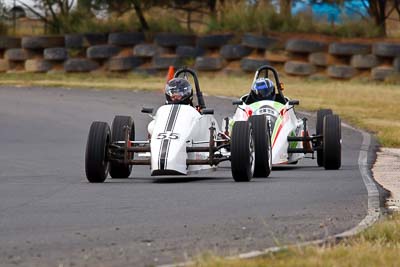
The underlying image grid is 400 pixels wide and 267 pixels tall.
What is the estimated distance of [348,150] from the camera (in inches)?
837

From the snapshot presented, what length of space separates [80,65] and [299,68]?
7224 millimetres

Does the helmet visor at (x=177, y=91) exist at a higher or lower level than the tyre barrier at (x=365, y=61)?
higher

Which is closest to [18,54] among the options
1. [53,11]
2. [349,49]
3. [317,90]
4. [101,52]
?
[101,52]

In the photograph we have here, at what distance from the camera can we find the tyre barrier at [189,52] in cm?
4109

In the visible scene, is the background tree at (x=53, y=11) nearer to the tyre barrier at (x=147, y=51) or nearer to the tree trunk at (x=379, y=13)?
the tyre barrier at (x=147, y=51)

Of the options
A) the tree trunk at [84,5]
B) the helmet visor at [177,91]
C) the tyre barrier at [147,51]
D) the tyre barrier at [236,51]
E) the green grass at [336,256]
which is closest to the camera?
the green grass at [336,256]

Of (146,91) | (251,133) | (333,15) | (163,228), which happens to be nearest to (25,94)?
(146,91)

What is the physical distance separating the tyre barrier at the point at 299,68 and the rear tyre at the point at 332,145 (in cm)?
2215

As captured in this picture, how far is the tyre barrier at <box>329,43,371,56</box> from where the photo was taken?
38.5 meters

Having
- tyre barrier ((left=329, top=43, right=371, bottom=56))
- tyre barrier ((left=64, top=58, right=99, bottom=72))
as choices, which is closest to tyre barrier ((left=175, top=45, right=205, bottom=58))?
tyre barrier ((left=64, top=58, right=99, bottom=72))

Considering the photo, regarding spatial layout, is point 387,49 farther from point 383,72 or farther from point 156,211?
point 156,211

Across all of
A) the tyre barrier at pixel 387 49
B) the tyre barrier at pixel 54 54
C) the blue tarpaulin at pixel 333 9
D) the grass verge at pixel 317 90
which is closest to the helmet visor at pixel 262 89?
the grass verge at pixel 317 90

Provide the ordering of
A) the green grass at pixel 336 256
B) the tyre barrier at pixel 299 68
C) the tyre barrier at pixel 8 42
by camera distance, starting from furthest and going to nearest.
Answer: the tyre barrier at pixel 8 42
the tyre barrier at pixel 299 68
the green grass at pixel 336 256

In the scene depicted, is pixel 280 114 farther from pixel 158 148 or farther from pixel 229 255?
pixel 229 255
